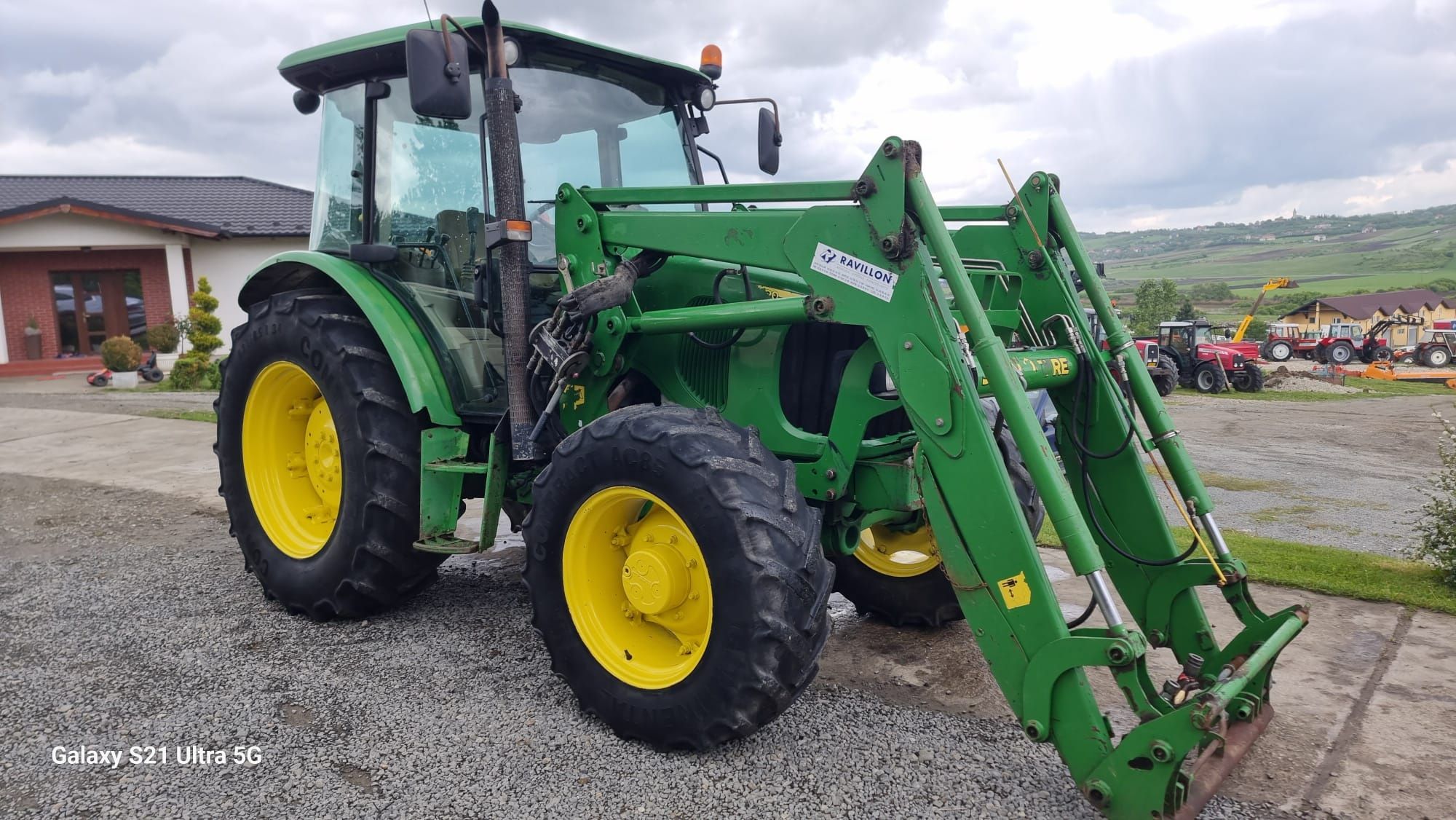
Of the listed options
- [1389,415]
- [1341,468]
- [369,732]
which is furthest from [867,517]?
[1389,415]

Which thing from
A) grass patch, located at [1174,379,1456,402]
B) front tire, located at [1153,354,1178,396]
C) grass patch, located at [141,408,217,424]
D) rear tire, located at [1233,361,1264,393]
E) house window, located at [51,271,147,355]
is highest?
house window, located at [51,271,147,355]

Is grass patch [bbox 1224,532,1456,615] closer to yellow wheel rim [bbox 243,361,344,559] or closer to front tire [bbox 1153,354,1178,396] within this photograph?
yellow wheel rim [bbox 243,361,344,559]

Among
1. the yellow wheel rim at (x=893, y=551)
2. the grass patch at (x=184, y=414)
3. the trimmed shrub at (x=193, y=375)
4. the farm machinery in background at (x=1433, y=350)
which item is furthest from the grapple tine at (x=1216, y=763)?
the farm machinery in background at (x=1433, y=350)

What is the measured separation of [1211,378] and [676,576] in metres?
22.5

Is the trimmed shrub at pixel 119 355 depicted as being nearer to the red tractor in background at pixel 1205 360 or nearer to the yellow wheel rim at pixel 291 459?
the yellow wheel rim at pixel 291 459

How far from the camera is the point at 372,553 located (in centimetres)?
420

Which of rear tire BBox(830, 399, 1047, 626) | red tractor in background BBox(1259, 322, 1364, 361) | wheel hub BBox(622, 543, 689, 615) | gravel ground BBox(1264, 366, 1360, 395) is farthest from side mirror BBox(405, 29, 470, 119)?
red tractor in background BBox(1259, 322, 1364, 361)

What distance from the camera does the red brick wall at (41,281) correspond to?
20.9 m

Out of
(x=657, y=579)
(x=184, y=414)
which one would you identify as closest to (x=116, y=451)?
(x=184, y=414)

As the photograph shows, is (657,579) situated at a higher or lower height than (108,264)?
lower

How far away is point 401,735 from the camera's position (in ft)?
11.0

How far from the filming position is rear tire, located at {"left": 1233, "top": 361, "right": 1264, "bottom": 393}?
22.4m

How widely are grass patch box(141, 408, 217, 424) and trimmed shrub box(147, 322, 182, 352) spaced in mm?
8109

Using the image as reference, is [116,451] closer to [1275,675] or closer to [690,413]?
[690,413]
